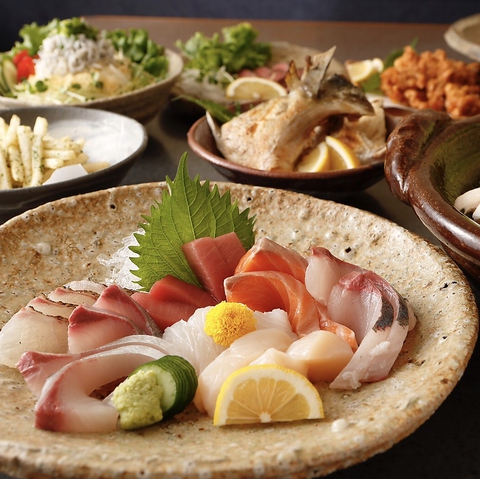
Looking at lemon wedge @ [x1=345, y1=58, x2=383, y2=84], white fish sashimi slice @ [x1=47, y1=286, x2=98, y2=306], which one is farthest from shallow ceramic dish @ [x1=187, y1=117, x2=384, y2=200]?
lemon wedge @ [x1=345, y1=58, x2=383, y2=84]

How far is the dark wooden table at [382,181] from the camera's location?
117 centimetres

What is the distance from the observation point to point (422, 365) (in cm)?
119

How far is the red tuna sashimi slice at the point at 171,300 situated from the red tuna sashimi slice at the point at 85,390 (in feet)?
0.52

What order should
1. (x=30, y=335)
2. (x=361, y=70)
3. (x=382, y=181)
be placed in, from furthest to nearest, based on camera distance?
(x=361, y=70) → (x=382, y=181) → (x=30, y=335)

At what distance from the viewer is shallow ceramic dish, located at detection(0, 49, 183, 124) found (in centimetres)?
258

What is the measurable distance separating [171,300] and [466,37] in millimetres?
2618

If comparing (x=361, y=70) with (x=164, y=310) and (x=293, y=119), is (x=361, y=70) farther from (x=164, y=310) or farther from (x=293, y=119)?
(x=164, y=310)

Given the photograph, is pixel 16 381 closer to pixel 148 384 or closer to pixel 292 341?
pixel 148 384

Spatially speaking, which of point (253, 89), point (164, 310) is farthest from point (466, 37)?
point (164, 310)

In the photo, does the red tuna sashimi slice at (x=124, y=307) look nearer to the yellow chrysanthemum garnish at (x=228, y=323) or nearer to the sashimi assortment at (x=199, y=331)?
the sashimi assortment at (x=199, y=331)

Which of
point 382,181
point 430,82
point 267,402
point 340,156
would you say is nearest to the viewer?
point 267,402

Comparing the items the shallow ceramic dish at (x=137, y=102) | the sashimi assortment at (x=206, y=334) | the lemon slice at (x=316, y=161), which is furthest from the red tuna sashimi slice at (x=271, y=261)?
the shallow ceramic dish at (x=137, y=102)

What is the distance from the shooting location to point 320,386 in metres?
1.24

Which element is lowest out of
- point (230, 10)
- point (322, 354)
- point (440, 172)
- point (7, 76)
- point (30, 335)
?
point (230, 10)
